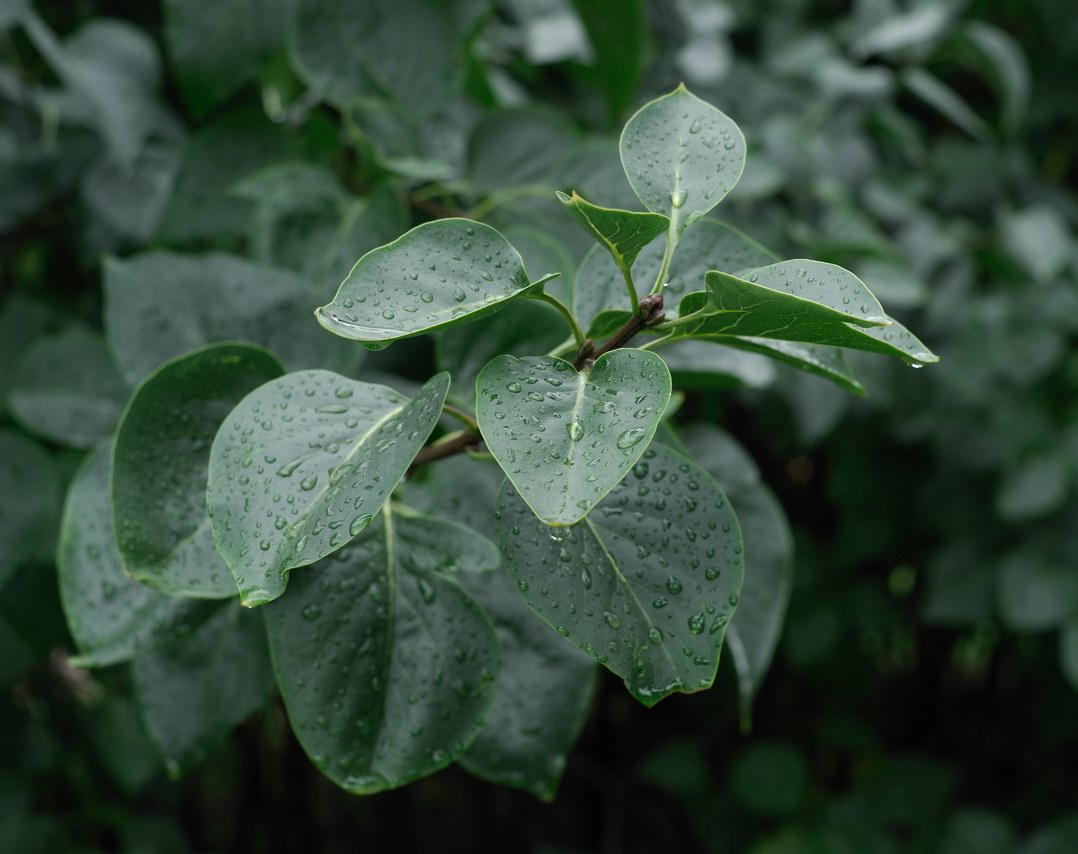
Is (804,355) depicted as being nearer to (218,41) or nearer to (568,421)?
(568,421)

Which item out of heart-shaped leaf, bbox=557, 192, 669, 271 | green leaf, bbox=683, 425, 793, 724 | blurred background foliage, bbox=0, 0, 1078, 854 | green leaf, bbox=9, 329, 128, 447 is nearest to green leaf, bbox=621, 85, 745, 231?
heart-shaped leaf, bbox=557, 192, 669, 271

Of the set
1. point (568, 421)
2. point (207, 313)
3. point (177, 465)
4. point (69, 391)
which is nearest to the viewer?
point (568, 421)

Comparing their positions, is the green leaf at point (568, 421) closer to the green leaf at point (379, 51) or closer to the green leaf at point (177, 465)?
the green leaf at point (177, 465)

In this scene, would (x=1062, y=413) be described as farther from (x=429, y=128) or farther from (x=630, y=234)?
(x=630, y=234)

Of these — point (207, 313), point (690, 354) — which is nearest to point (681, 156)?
point (690, 354)

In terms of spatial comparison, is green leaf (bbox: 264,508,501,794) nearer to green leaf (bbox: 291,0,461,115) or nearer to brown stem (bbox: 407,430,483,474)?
brown stem (bbox: 407,430,483,474)
